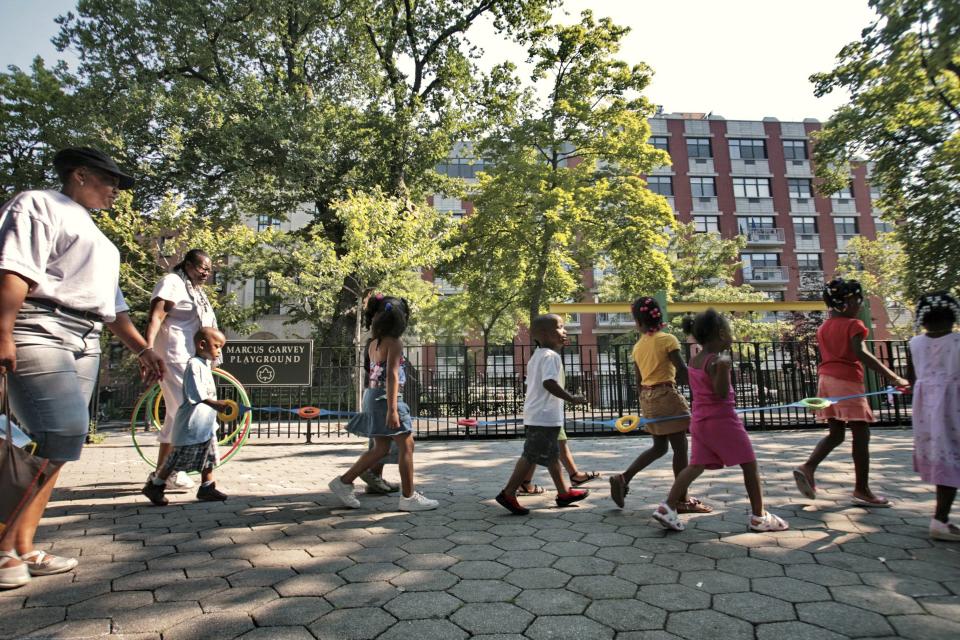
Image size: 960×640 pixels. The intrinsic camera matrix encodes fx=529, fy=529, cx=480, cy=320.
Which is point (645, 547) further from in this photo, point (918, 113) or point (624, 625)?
point (918, 113)

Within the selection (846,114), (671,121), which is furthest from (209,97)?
(671,121)

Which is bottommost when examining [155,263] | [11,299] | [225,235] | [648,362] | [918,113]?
[648,362]

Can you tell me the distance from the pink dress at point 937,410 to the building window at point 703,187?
46.8 meters

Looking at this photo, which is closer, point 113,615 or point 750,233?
point 113,615

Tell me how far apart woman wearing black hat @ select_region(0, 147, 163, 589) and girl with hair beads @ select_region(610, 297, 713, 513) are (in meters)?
3.58

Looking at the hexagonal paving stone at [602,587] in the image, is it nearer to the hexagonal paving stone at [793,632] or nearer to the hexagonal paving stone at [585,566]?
the hexagonal paving stone at [585,566]

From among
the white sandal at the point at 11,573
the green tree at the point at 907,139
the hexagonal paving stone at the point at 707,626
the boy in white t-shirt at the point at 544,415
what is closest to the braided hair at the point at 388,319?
the boy in white t-shirt at the point at 544,415

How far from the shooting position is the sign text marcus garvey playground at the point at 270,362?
31.1 feet

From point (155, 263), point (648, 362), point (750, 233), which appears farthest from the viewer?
point (750, 233)

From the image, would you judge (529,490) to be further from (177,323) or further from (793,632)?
(177,323)

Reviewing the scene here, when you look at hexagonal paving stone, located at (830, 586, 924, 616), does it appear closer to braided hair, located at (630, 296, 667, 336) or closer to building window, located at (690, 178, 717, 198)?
braided hair, located at (630, 296, 667, 336)

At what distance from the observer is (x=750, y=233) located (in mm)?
46188

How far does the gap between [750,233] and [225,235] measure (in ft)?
141

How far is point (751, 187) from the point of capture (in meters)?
47.2
